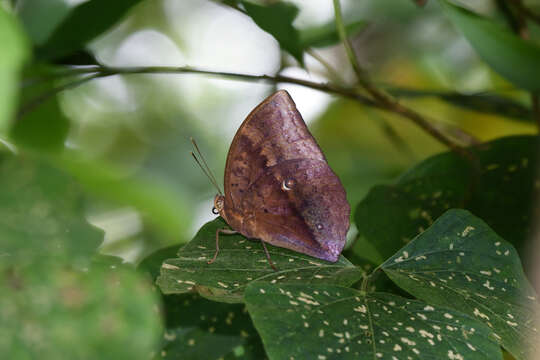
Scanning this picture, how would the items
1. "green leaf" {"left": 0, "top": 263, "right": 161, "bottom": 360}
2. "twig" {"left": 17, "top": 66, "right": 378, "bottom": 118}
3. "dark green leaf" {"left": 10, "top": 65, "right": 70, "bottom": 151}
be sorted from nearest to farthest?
1. "green leaf" {"left": 0, "top": 263, "right": 161, "bottom": 360}
2. "twig" {"left": 17, "top": 66, "right": 378, "bottom": 118}
3. "dark green leaf" {"left": 10, "top": 65, "right": 70, "bottom": 151}

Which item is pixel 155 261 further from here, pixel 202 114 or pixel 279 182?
pixel 202 114

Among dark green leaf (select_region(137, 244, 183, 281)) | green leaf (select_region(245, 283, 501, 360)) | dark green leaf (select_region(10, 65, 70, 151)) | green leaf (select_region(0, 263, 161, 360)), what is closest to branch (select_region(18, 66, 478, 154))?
dark green leaf (select_region(10, 65, 70, 151))

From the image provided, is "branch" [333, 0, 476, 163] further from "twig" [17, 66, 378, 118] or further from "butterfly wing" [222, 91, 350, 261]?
"butterfly wing" [222, 91, 350, 261]

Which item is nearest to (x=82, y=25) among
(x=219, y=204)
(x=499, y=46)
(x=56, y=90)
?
(x=56, y=90)

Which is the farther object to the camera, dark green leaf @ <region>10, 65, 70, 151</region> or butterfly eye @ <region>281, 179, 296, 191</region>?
dark green leaf @ <region>10, 65, 70, 151</region>

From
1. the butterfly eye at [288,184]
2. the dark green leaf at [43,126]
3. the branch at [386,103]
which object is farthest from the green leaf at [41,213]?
the dark green leaf at [43,126]

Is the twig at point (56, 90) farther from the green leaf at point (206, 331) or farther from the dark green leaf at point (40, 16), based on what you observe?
the green leaf at point (206, 331)
